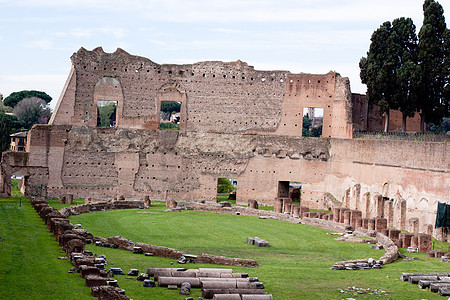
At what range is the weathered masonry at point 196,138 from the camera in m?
37.0

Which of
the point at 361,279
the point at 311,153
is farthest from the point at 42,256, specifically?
the point at 311,153

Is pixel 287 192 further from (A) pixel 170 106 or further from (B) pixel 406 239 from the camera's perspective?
(A) pixel 170 106

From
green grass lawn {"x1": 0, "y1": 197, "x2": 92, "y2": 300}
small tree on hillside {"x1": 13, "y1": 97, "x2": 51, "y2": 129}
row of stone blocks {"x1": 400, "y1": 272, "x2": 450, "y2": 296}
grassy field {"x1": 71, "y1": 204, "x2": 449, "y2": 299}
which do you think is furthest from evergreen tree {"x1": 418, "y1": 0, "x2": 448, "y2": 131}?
small tree on hillside {"x1": 13, "y1": 97, "x2": 51, "y2": 129}

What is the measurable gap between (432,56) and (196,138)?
13.2m

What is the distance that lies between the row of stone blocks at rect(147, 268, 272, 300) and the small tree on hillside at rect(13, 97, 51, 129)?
52572 millimetres

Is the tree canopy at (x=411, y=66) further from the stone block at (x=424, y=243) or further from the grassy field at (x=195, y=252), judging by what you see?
the stone block at (x=424, y=243)

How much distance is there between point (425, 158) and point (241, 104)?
1456 centimetres

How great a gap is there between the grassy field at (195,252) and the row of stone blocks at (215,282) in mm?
357

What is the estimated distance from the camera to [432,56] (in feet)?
111

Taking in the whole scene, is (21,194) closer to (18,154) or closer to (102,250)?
(18,154)

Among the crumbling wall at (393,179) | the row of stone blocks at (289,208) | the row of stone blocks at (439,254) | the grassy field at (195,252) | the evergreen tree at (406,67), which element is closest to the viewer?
the grassy field at (195,252)

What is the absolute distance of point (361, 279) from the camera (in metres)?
17.3

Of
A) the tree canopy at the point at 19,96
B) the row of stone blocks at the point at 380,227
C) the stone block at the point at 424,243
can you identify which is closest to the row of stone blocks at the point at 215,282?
the stone block at the point at 424,243

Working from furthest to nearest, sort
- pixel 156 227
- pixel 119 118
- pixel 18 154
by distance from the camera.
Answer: pixel 119 118
pixel 18 154
pixel 156 227
